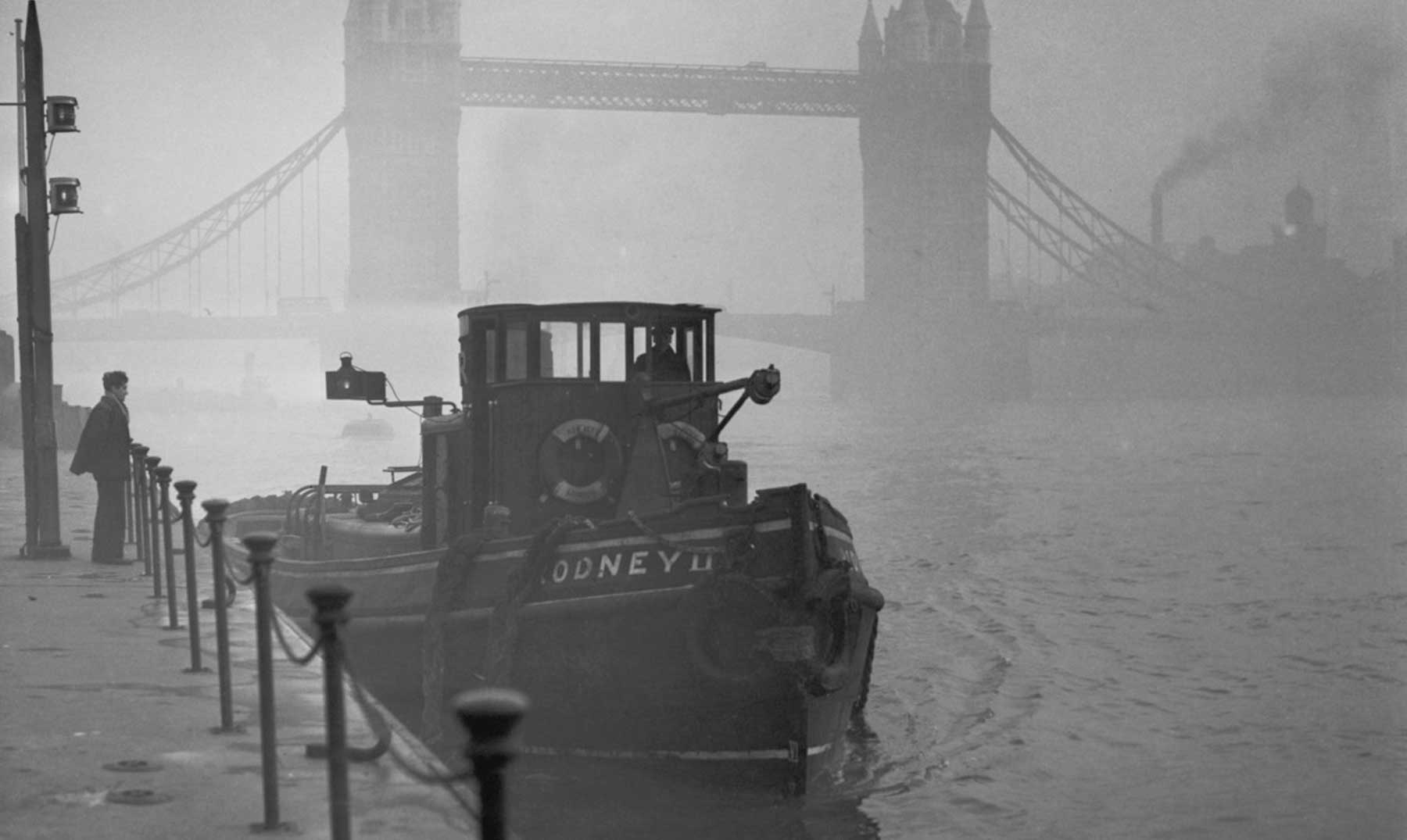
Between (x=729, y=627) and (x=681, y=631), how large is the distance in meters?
0.32

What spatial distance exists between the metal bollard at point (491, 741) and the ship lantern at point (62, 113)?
491 inches

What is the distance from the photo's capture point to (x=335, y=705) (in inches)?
202

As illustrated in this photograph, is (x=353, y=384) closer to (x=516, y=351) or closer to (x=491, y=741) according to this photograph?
(x=516, y=351)

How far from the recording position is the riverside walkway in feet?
21.1

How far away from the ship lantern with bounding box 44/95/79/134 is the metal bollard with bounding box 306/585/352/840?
10.9m

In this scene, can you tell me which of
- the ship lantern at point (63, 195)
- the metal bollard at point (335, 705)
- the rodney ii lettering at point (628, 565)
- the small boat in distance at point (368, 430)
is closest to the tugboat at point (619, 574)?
the rodney ii lettering at point (628, 565)

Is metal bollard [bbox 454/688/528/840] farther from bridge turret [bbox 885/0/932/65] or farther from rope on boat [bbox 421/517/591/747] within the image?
bridge turret [bbox 885/0/932/65]

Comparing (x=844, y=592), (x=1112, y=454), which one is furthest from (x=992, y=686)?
(x=1112, y=454)

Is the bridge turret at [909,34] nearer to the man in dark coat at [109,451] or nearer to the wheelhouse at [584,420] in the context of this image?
the man in dark coat at [109,451]

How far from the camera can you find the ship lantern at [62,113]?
14.6 meters

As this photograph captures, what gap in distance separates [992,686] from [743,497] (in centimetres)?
544

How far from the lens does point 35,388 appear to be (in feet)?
47.5

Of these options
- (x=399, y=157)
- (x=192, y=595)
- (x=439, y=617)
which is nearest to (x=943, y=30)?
(x=399, y=157)

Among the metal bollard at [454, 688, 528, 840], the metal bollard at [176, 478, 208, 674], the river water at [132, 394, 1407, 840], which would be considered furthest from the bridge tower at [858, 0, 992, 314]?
the metal bollard at [454, 688, 528, 840]
